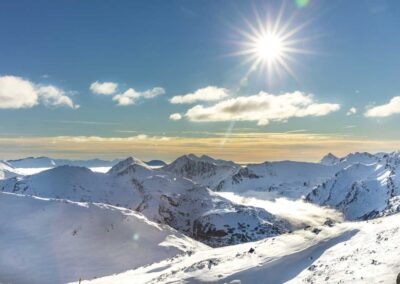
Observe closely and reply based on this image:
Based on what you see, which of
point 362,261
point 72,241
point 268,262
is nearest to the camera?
point 362,261

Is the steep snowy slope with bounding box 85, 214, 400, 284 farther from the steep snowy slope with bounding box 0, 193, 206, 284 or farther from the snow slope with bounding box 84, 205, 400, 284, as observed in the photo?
the steep snowy slope with bounding box 0, 193, 206, 284

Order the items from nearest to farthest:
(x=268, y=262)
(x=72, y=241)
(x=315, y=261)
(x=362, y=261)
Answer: (x=362, y=261) < (x=315, y=261) < (x=268, y=262) < (x=72, y=241)

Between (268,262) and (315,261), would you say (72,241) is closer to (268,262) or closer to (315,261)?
(268,262)

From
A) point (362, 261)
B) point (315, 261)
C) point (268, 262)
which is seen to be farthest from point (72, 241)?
point (362, 261)

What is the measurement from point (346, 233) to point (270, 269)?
10.1 meters

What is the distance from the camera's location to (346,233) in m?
42.5

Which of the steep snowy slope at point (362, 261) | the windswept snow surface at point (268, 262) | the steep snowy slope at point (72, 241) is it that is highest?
the steep snowy slope at point (362, 261)

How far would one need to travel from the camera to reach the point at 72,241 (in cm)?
10481

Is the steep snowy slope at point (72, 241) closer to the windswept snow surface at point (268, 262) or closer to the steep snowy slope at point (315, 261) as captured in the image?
the steep snowy slope at point (315, 261)

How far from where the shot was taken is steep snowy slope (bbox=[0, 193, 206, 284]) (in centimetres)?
8969

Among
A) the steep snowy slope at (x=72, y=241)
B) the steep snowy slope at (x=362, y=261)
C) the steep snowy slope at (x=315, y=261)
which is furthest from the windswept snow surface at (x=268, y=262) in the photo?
the steep snowy slope at (x=72, y=241)

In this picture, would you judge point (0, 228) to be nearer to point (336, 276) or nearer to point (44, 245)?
point (44, 245)

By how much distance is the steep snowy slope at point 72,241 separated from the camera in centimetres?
8969

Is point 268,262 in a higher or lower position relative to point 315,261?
lower
